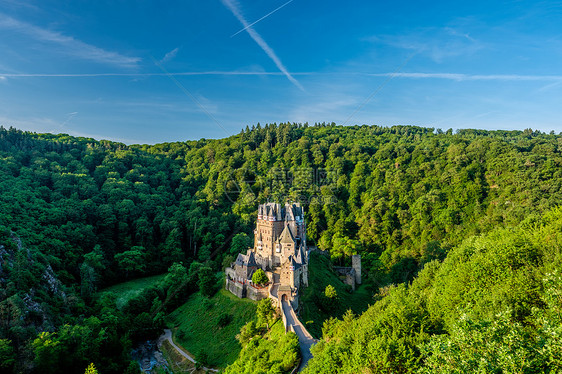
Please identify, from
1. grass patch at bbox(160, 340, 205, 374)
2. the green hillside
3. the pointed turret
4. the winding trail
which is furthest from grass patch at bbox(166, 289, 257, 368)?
the green hillside

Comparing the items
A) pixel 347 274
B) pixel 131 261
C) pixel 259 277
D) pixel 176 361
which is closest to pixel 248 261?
pixel 259 277

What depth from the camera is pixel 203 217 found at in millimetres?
73625

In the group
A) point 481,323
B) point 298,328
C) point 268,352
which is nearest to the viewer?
point 481,323

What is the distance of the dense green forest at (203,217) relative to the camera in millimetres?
28219

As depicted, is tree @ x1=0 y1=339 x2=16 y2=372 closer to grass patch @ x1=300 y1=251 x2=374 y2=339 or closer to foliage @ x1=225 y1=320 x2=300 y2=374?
foliage @ x1=225 y1=320 x2=300 y2=374

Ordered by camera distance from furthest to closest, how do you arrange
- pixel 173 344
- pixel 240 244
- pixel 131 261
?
pixel 240 244 → pixel 131 261 → pixel 173 344

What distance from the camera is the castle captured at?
36.1 meters

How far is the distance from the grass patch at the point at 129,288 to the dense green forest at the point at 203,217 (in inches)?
76.8

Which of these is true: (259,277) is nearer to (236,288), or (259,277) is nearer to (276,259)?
(236,288)

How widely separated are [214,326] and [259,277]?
830cm

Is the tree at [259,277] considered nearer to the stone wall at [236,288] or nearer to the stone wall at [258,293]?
the stone wall at [258,293]

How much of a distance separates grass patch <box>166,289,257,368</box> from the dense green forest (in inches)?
128

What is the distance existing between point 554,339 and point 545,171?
2591 inches

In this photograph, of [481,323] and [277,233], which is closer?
[481,323]
